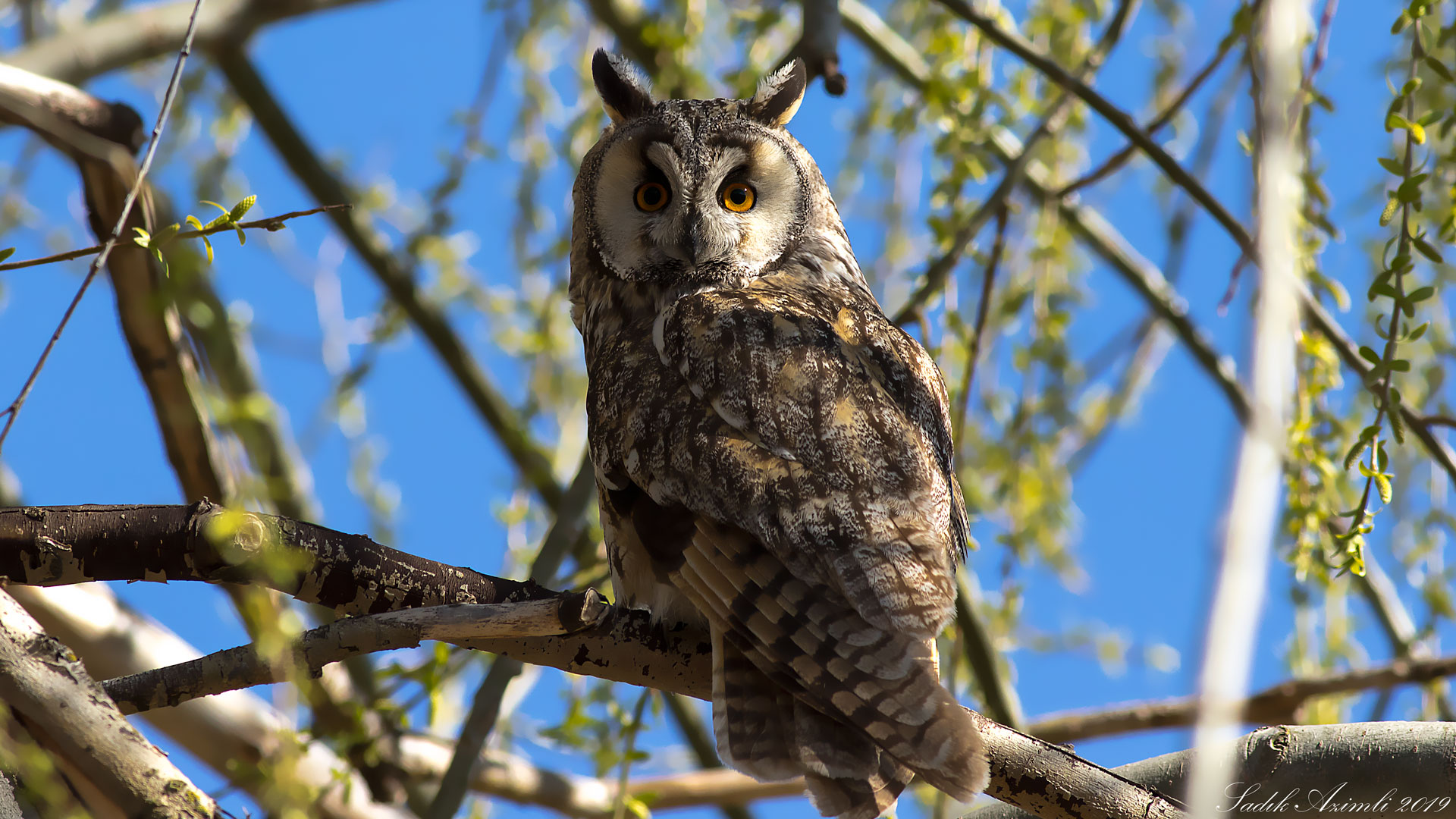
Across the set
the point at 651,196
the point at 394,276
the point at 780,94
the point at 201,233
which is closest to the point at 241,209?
the point at 201,233

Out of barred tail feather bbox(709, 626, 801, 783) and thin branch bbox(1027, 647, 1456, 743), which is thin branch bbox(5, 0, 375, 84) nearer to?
barred tail feather bbox(709, 626, 801, 783)

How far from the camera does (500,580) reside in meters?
1.66

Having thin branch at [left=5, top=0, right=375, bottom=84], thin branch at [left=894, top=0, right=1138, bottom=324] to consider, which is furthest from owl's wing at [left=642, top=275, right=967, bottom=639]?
thin branch at [left=5, top=0, right=375, bottom=84]

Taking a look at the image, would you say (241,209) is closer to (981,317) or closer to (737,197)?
(737,197)

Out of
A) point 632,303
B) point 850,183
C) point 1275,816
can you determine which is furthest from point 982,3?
point 1275,816

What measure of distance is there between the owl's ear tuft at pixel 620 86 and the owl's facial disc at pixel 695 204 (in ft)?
0.62

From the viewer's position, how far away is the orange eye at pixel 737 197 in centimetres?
239

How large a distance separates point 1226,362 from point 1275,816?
173cm

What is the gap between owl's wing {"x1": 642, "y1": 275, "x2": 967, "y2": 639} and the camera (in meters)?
1.70

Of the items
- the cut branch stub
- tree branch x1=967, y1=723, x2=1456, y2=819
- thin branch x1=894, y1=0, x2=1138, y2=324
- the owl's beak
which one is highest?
thin branch x1=894, y1=0, x2=1138, y2=324

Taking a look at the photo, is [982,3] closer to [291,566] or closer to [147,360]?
[147,360]

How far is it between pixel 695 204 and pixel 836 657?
105cm

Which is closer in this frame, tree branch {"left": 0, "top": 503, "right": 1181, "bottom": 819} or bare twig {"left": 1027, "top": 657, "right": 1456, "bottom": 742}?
tree branch {"left": 0, "top": 503, "right": 1181, "bottom": 819}

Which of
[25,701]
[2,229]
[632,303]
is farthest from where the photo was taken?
[2,229]
